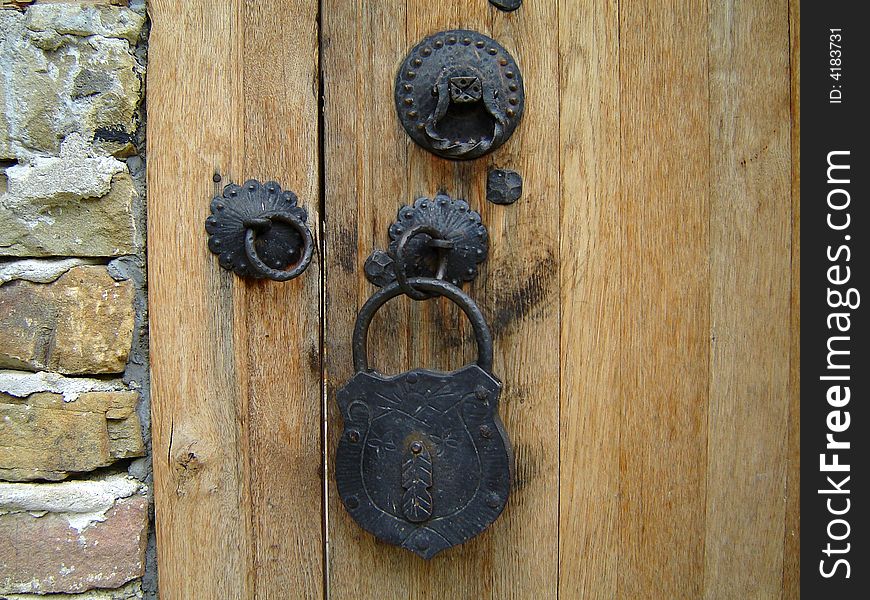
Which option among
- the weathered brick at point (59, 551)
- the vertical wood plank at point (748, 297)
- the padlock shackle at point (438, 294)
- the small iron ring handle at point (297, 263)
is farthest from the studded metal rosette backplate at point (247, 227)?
the vertical wood plank at point (748, 297)

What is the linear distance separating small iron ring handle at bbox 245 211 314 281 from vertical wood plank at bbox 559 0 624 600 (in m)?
0.29

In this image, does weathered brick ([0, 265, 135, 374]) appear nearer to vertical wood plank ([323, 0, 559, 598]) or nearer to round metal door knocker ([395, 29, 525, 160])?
vertical wood plank ([323, 0, 559, 598])

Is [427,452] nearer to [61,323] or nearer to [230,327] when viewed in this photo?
[230,327]

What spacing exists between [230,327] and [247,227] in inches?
4.6

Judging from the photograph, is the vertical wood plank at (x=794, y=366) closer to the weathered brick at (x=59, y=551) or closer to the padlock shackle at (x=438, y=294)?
the padlock shackle at (x=438, y=294)

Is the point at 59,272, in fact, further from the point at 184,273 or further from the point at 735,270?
the point at 735,270

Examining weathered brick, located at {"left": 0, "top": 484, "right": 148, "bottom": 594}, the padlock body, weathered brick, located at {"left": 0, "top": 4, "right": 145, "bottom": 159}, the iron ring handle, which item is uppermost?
weathered brick, located at {"left": 0, "top": 4, "right": 145, "bottom": 159}

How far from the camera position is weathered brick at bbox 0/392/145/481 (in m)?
0.73

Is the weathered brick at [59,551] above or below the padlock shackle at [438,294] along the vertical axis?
below

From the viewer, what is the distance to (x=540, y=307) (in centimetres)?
82

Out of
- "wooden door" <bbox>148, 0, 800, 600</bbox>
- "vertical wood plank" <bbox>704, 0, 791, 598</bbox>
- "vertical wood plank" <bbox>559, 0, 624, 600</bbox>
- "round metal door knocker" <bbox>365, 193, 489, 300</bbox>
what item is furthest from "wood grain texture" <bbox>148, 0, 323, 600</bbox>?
"vertical wood plank" <bbox>704, 0, 791, 598</bbox>

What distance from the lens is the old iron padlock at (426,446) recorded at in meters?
0.74

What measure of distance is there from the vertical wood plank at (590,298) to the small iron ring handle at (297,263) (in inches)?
11.6
